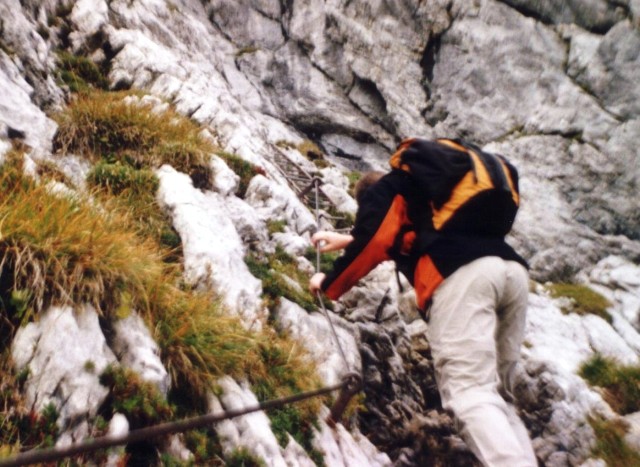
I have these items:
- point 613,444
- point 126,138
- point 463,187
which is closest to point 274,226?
point 126,138

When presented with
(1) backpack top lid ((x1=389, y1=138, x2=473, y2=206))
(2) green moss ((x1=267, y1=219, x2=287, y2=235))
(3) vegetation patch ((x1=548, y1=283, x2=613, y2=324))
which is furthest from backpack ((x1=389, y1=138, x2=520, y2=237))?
(3) vegetation patch ((x1=548, y1=283, x2=613, y2=324))

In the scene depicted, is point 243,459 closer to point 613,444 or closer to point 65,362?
point 65,362

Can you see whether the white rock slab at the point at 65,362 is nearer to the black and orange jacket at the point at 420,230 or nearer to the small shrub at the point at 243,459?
the small shrub at the point at 243,459

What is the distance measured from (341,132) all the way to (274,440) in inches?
958

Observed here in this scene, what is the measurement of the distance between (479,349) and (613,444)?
17.8 ft

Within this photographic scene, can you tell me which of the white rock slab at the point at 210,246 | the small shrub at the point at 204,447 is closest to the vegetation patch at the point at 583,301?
the white rock slab at the point at 210,246

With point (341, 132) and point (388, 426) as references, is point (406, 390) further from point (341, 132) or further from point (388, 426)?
point (341, 132)

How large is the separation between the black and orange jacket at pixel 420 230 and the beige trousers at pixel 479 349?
12 cm

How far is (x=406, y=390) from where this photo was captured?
6512 millimetres

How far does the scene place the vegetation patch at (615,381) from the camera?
289 inches

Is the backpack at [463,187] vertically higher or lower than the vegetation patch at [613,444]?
higher

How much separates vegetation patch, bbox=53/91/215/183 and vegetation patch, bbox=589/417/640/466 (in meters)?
7.96

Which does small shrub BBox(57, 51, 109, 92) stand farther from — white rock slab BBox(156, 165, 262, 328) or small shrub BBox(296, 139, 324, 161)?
small shrub BBox(296, 139, 324, 161)

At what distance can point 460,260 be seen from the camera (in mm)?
2895
